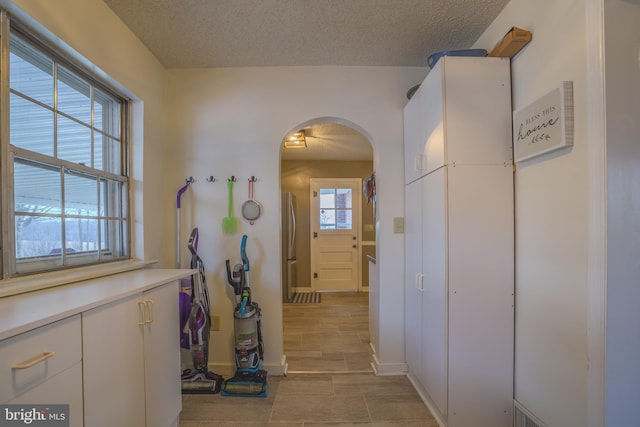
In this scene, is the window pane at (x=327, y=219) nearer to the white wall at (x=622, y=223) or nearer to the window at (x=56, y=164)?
the window at (x=56, y=164)

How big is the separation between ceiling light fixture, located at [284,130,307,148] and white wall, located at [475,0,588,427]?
2.31 m

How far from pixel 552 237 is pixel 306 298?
3741mm

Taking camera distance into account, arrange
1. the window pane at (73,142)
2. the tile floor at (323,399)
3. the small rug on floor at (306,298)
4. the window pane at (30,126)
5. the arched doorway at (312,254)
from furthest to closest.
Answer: the small rug on floor at (306,298) → the arched doorway at (312,254) → the tile floor at (323,399) → the window pane at (73,142) → the window pane at (30,126)

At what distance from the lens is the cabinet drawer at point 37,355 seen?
27.2 inches

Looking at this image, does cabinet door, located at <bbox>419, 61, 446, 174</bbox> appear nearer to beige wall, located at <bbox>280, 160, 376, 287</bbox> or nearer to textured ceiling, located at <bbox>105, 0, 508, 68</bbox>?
textured ceiling, located at <bbox>105, 0, 508, 68</bbox>

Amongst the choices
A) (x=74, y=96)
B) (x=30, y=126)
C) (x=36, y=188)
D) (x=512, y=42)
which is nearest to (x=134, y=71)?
(x=74, y=96)

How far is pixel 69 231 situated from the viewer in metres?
1.43

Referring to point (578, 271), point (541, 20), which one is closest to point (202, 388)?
point (578, 271)

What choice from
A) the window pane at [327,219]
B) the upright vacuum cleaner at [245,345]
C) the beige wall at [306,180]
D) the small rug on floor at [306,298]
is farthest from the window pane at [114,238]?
the window pane at [327,219]

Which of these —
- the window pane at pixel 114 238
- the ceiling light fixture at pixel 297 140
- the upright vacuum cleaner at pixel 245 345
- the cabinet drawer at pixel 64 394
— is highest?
the ceiling light fixture at pixel 297 140

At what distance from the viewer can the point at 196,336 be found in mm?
1927

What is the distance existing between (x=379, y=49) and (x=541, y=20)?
38.2 inches

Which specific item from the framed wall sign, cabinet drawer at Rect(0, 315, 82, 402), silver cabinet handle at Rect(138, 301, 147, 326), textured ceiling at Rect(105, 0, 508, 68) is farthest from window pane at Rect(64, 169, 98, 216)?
the framed wall sign

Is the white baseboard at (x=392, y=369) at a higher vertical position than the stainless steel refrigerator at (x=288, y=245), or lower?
lower
